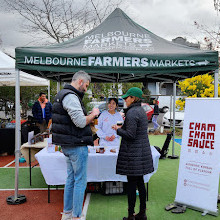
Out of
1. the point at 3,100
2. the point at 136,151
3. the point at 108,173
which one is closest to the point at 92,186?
the point at 108,173

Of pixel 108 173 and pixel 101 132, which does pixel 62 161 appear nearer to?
pixel 108 173

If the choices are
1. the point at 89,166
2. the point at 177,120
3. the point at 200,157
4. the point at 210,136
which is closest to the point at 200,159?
the point at 200,157

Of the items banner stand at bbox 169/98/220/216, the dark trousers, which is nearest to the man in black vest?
the dark trousers

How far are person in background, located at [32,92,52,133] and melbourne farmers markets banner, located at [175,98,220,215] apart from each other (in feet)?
16.5

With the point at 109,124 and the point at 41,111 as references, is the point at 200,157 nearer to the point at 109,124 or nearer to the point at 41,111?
the point at 109,124

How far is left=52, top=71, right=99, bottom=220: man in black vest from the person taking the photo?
258 centimetres

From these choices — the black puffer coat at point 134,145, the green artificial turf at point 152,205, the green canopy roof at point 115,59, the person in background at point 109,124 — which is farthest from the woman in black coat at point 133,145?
the person in background at point 109,124

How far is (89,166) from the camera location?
11.9ft

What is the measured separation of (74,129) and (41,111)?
509 cm

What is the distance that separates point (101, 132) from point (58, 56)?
1711mm

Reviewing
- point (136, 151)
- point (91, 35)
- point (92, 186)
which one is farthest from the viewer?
point (91, 35)

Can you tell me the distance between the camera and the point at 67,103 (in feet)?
8.45

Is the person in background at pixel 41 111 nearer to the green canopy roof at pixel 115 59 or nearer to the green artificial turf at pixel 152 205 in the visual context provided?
the green canopy roof at pixel 115 59

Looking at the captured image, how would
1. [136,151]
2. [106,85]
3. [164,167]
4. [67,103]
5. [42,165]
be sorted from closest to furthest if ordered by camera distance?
[67,103] → [136,151] → [42,165] → [164,167] → [106,85]
